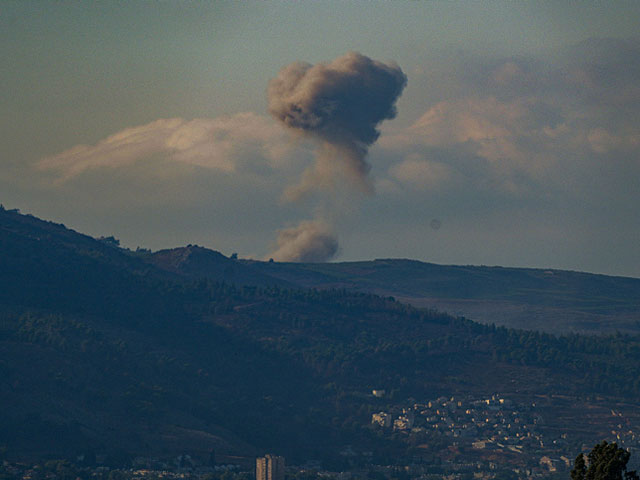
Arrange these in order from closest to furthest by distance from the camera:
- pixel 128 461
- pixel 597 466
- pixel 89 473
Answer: pixel 597 466, pixel 89 473, pixel 128 461

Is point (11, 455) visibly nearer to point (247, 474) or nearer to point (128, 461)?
point (128, 461)

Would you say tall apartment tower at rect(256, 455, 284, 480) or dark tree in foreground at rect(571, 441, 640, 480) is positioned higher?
dark tree in foreground at rect(571, 441, 640, 480)

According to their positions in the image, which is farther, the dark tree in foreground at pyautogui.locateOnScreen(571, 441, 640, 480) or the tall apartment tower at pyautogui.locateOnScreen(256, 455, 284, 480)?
the tall apartment tower at pyautogui.locateOnScreen(256, 455, 284, 480)

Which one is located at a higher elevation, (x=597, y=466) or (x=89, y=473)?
(x=597, y=466)

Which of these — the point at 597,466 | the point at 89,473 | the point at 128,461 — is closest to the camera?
the point at 597,466

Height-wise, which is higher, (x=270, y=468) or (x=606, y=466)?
(x=606, y=466)

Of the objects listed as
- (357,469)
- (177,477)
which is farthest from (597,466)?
(357,469)

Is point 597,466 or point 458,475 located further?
point 458,475

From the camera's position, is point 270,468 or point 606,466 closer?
point 606,466
